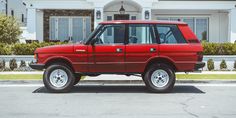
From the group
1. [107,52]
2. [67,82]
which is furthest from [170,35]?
[67,82]

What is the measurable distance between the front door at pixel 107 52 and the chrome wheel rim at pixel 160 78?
3.07 ft

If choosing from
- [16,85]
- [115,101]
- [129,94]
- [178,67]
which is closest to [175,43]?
[178,67]

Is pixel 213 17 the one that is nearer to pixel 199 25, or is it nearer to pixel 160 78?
pixel 199 25

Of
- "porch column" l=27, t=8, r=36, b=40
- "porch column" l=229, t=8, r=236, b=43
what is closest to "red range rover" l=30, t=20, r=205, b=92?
"porch column" l=27, t=8, r=36, b=40

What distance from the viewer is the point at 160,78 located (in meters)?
14.1

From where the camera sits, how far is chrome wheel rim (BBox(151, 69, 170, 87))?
14.1 metres

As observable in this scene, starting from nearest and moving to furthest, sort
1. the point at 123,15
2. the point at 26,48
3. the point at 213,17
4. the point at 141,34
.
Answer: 1. the point at 141,34
2. the point at 26,48
3. the point at 123,15
4. the point at 213,17

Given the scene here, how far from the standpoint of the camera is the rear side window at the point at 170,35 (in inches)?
558

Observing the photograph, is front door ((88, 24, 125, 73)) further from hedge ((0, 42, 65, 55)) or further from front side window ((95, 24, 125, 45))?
hedge ((0, 42, 65, 55))

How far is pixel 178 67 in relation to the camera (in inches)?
554

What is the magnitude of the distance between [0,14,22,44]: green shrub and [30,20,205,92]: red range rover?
1587 centimetres

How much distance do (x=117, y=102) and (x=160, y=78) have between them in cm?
241

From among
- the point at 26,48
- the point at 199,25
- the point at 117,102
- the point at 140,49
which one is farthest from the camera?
the point at 199,25

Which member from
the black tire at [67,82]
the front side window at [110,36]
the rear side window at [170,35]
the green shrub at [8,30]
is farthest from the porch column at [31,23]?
the rear side window at [170,35]
